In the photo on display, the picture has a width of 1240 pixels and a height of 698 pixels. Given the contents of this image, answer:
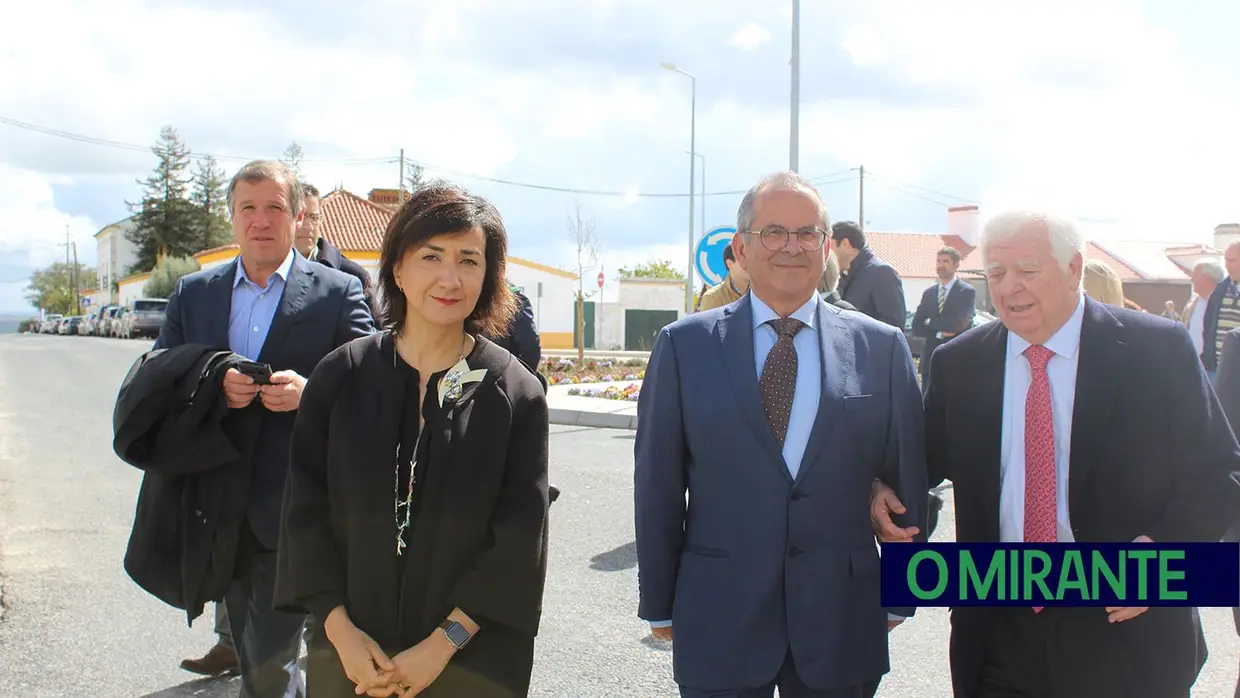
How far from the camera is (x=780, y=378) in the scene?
268 cm

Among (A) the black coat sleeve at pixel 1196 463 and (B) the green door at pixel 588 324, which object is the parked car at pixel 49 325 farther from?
(A) the black coat sleeve at pixel 1196 463

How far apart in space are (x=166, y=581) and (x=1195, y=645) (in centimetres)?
321

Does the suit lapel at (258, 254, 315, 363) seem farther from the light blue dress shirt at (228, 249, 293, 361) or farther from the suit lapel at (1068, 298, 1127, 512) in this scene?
the suit lapel at (1068, 298, 1127, 512)

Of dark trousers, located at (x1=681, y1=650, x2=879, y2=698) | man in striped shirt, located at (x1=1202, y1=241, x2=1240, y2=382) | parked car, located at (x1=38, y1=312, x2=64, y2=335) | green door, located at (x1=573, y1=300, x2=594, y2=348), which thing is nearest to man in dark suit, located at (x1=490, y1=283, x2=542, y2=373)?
dark trousers, located at (x1=681, y1=650, x2=879, y2=698)

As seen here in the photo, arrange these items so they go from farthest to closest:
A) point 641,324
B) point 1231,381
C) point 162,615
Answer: point 641,324 → point 162,615 → point 1231,381

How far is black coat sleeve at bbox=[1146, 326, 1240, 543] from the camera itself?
260 centimetres

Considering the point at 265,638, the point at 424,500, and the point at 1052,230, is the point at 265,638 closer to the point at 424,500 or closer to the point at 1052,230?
the point at 424,500

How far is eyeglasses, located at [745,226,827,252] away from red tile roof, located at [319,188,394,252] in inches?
1650

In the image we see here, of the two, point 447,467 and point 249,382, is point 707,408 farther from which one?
point 249,382

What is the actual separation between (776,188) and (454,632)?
146cm

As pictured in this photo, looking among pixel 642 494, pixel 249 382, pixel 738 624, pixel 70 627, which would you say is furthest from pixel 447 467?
pixel 70 627

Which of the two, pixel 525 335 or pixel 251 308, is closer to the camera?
pixel 251 308

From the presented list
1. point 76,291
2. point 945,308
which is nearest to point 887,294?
point 945,308

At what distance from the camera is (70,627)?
5.32 meters
